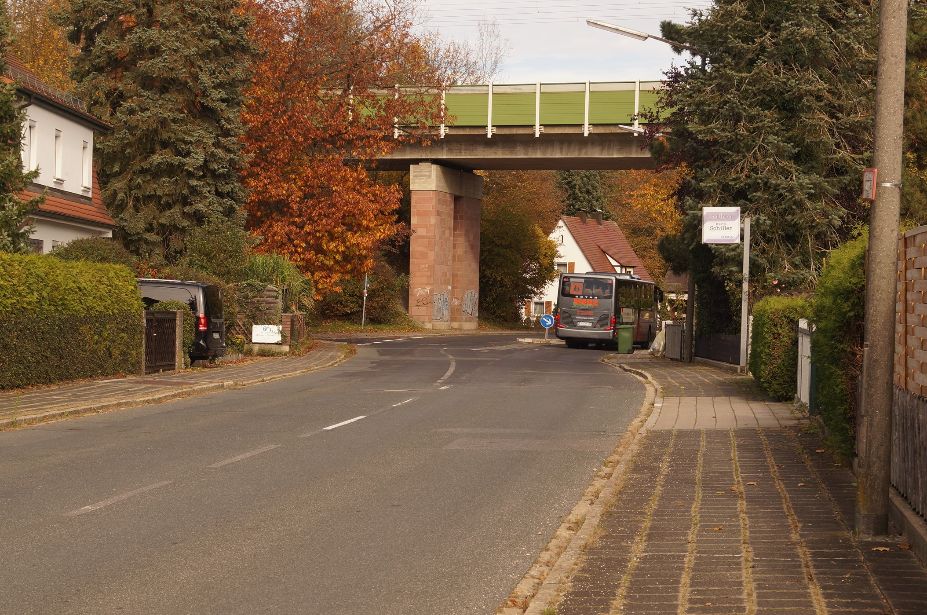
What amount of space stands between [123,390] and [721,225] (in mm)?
13620

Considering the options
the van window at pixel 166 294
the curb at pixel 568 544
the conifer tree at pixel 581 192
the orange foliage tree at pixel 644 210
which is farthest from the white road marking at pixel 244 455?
the conifer tree at pixel 581 192

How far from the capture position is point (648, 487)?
11234mm

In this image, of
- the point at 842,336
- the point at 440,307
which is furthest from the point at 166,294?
the point at 440,307

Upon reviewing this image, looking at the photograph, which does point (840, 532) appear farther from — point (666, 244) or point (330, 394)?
point (666, 244)

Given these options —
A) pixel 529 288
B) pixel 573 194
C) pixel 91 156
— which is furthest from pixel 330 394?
pixel 573 194

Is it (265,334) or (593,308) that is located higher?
(593,308)

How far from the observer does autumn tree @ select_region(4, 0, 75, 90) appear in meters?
60.0

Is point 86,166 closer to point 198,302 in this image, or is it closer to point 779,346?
point 198,302

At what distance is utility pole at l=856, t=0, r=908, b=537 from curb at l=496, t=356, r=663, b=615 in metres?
2.00

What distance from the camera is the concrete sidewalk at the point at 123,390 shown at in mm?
17734

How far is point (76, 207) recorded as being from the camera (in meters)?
37.1

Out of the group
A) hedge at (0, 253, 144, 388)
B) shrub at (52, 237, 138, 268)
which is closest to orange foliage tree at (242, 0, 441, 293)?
shrub at (52, 237, 138, 268)

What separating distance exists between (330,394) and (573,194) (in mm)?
96735

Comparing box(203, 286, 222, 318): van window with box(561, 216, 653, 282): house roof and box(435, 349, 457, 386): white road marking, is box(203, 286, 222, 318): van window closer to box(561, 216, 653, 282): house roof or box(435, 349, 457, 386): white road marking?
box(435, 349, 457, 386): white road marking
